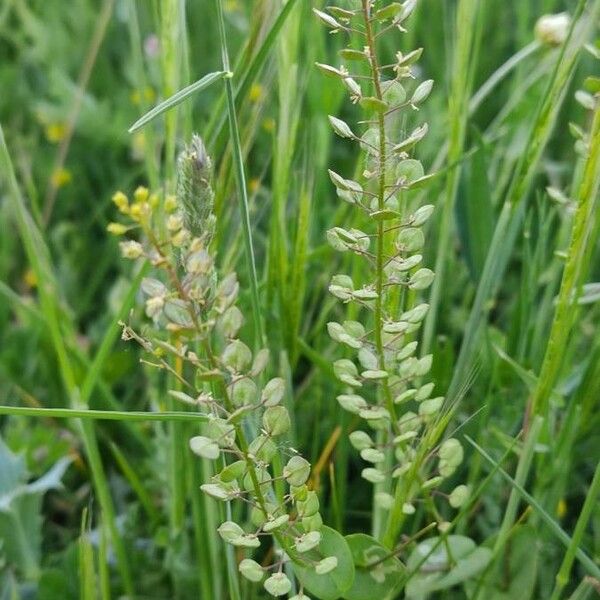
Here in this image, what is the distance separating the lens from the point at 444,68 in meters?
1.41

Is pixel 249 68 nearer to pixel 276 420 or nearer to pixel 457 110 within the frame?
pixel 457 110

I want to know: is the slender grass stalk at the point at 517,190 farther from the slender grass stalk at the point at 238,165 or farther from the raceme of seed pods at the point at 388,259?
the slender grass stalk at the point at 238,165

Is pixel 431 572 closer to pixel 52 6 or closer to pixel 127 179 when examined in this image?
pixel 127 179

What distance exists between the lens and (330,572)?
0.65 metres

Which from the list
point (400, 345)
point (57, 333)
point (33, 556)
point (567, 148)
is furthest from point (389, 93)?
point (567, 148)

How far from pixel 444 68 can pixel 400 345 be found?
834 millimetres

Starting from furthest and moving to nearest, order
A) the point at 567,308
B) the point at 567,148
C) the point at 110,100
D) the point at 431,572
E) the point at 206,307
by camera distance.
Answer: the point at 110,100, the point at 567,148, the point at 431,572, the point at 567,308, the point at 206,307

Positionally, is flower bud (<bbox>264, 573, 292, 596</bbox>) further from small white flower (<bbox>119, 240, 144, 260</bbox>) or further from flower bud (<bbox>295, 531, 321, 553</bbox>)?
small white flower (<bbox>119, 240, 144, 260</bbox>)

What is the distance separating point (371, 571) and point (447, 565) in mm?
83

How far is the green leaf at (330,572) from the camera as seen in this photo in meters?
0.64

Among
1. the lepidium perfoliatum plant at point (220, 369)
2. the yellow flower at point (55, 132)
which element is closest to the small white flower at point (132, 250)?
the lepidium perfoliatum plant at point (220, 369)

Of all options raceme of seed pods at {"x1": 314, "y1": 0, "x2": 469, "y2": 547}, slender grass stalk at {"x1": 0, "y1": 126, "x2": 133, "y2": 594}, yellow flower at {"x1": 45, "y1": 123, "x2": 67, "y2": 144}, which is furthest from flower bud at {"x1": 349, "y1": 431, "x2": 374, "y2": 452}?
yellow flower at {"x1": 45, "y1": 123, "x2": 67, "y2": 144}

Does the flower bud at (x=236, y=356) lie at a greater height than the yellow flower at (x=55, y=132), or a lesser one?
greater

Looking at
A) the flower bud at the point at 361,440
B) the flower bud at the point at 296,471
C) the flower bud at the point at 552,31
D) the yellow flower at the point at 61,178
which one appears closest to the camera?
the flower bud at the point at 296,471
